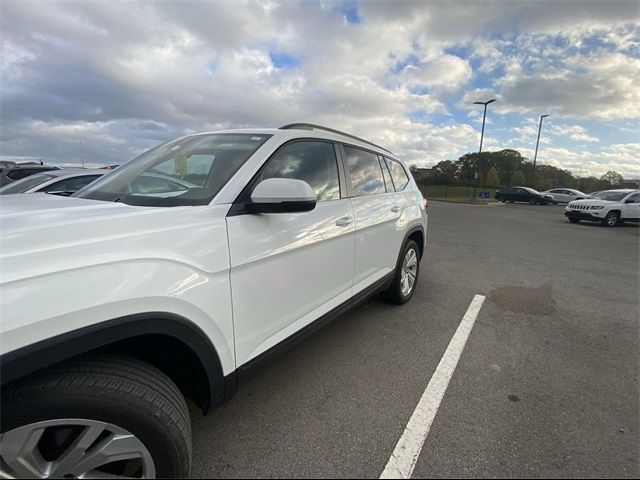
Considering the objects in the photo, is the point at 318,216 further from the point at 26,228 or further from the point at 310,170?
the point at 26,228

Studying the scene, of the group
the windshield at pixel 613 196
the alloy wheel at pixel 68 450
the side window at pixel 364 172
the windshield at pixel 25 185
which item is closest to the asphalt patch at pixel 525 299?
the side window at pixel 364 172

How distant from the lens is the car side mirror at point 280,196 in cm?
175

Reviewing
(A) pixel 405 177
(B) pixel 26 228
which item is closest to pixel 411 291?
(A) pixel 405 177

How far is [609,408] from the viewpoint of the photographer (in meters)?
2.37

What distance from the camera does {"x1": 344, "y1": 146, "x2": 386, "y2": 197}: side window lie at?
9.86 ft

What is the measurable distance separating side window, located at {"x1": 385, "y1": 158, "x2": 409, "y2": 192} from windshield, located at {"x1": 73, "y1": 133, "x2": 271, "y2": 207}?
6.55 ft

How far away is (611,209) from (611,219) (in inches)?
16.5

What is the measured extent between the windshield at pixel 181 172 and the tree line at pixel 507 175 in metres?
39.2

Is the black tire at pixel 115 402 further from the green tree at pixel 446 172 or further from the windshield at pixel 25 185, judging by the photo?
the green tree at pixel 446 172

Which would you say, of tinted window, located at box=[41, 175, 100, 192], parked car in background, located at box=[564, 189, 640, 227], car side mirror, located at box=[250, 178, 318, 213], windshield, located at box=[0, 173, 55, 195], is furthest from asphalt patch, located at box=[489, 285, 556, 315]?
parked car in background, located at box=[564, 189, 640, 227]

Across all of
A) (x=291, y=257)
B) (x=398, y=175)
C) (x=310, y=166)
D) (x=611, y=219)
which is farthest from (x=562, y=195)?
(x=291, y=257)

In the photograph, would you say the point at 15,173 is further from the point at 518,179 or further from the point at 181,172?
the point at 518,179

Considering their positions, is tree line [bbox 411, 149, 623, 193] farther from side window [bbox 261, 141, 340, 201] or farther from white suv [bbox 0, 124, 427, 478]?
white suv [bbox 0, 124, 427, 478]

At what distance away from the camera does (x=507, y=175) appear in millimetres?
58469
